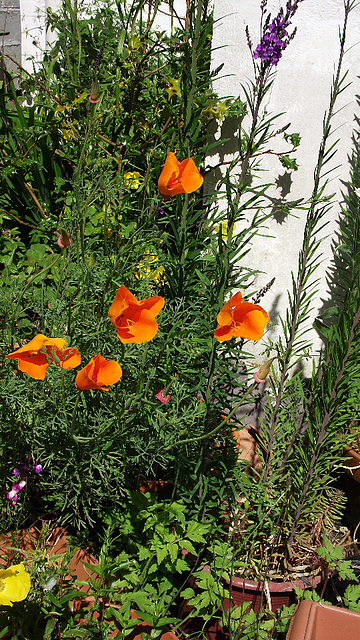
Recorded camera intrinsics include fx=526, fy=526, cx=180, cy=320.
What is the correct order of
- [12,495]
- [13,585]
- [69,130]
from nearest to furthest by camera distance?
[13,585] → [12,495] → [69,130]

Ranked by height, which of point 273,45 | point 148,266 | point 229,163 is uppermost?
point 229,163

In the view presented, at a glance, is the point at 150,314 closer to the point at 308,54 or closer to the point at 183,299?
the point at 183,299

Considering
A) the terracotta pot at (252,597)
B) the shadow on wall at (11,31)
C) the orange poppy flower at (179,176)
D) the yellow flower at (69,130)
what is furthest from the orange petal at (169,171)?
the shadow on wall at (11,31)

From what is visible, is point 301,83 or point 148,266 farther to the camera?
point 301,83

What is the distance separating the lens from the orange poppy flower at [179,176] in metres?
1.28

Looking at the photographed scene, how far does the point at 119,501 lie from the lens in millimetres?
1630

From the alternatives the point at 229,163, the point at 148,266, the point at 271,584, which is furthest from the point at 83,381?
the point at 229,163

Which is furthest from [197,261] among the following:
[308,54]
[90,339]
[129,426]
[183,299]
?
[308,54]

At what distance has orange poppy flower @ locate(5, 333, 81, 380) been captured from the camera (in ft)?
3.84

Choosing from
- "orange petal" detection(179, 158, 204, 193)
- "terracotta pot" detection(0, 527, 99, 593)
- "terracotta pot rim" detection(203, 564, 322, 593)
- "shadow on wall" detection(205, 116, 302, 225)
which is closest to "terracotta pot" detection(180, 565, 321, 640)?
"terracotta pot rim" detection(203, 564, 322, 593)

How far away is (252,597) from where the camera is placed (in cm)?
162

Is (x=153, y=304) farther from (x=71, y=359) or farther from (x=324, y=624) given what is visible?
(x=324, y=624)

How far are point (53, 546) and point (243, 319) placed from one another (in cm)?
93

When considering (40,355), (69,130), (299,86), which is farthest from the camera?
(69,130)
